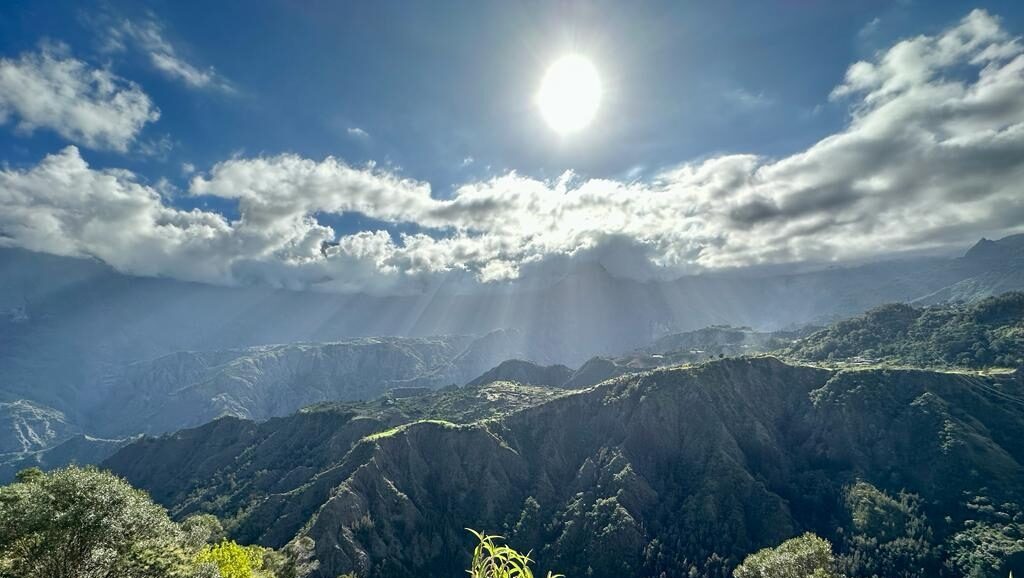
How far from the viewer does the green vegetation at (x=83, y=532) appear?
4444 centimetres

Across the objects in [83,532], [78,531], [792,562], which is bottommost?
[792,562]

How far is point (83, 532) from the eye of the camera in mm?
47156

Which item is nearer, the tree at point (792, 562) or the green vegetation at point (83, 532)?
the green vegetation at point (83, 532)

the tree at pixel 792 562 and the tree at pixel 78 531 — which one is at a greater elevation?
the tree at pixel 78 531

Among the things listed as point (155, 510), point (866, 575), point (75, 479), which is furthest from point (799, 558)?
point (75, 479)

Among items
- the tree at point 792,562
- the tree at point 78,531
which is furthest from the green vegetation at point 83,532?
the tree at point 792,562

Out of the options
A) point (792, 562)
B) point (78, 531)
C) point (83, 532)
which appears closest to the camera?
point (78, 531)

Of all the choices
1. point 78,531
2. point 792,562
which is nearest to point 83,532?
point 78,531

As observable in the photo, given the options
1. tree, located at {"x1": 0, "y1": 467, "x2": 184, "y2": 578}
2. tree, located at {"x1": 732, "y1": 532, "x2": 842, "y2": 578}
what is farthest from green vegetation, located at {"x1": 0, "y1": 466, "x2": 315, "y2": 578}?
tree, located at {"x1": 732, "y1": 532, "x2": 842, "y2": 578}

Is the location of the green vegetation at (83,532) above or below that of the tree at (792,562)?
above

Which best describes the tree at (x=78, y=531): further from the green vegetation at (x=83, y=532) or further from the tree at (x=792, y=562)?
the tree at (x=792, y=562)

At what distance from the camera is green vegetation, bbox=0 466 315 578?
44.4 metres

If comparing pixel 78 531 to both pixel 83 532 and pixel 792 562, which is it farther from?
pixel 792 562

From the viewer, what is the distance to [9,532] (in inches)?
1741
